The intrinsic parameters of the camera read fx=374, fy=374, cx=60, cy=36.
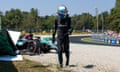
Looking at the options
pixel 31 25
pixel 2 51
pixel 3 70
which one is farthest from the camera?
pixel 31 25

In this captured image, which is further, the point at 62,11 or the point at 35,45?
the point at 35,45

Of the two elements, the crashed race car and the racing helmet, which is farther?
the crashed race car

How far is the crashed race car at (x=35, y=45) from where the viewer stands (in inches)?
589

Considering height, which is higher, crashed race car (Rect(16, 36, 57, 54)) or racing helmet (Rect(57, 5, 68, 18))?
racing helmet (Rect(57, 5, 68, 18))

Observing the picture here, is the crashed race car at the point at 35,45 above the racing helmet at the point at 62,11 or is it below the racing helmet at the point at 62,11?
below

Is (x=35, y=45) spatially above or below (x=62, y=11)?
below

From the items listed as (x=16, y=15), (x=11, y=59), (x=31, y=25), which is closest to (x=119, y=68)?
(x=11, y=59)

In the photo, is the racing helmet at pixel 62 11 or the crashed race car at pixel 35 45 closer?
the racing helmet at pixel 62 11

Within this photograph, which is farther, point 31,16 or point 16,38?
point 31,16

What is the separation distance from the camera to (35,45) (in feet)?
49.0

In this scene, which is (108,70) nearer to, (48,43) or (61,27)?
(61,27)

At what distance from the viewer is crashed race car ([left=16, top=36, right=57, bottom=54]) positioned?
15.0 meters

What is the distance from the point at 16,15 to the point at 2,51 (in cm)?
12420

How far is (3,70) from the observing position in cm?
896
